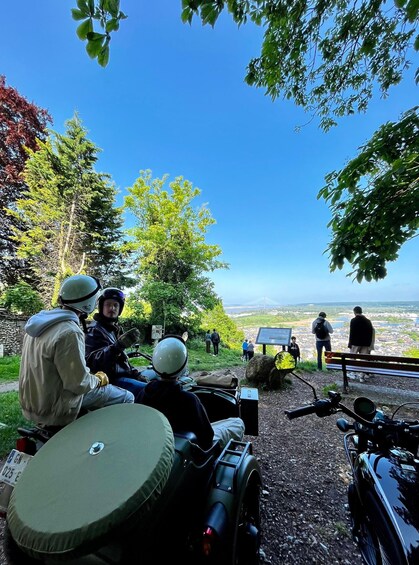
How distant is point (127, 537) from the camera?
0.97 meters

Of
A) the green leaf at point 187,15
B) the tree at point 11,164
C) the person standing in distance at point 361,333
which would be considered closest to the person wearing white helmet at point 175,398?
the green leaf at point 187,15

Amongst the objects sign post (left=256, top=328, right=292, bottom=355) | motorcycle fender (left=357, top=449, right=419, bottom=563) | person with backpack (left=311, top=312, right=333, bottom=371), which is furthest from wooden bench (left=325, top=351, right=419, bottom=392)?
motorcycle fender (left=357, top=449, right=419, bottom=563)

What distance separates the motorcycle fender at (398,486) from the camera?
108 cm

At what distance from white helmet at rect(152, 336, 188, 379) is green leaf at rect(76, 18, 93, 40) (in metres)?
1.88

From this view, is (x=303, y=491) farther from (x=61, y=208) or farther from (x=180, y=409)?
(x=61, y=208)

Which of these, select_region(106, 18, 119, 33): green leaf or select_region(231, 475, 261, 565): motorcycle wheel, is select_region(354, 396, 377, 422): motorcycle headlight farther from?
select_region(106, 18, 119, 33): green leaf

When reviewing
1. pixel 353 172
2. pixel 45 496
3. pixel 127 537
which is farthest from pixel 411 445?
pixel 353 172

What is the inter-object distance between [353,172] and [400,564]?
313 centimetres

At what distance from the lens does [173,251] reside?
18.0 metres

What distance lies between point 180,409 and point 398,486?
1240mm

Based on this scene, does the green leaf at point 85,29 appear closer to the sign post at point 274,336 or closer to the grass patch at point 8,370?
the sign post at point 274,336

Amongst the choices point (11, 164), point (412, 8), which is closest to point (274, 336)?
point (412, 8)

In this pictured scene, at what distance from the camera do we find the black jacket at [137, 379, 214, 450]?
5.25ft

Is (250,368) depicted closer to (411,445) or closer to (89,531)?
(411,445)
